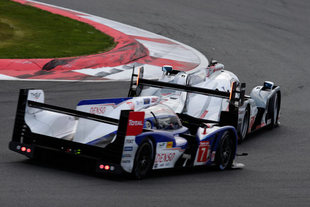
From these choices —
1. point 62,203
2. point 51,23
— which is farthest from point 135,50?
point 62,203

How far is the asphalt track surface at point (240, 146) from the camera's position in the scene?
793 cm

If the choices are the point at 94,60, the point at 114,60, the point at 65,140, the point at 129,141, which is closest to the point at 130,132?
the point at 129,141

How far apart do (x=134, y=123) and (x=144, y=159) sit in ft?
2.25

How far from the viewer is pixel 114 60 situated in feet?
60.5

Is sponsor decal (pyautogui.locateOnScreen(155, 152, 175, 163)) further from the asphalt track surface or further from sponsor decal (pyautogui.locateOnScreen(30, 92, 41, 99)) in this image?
sponsor decal (pyautogui.locateOnScreen(30, 92, 41, 99))

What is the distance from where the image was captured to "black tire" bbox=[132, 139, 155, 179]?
852cm

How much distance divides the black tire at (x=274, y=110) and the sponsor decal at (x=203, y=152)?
4722mm

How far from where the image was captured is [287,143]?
1312cm

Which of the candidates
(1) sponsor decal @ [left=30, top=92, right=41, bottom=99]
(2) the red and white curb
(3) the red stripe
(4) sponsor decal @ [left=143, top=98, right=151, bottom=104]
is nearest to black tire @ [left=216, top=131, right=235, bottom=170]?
(4) sponsor decal @ [left=143, top=98, right=151, bottom=104]

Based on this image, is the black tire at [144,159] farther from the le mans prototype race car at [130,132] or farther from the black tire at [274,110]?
the black tire at [274,110]

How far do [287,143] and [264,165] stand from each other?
7.22 ft

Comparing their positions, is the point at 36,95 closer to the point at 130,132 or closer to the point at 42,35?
the point at 130,132

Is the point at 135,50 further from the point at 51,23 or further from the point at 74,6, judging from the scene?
the point at 74,6

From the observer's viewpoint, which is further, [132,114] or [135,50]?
[135,50]
